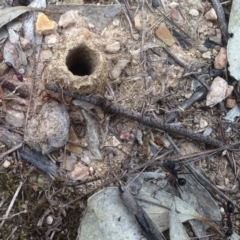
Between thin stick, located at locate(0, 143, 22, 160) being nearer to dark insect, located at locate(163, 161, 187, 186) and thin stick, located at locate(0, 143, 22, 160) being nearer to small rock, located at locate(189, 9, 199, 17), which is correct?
dark insect, located at locate(163, 161, 187, 186)

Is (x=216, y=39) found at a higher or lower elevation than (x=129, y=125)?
higher

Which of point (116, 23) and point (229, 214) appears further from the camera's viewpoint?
point (116, 23)

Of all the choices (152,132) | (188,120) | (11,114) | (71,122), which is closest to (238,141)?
(188,120)

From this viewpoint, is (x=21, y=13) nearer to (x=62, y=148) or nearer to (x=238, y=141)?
(x=62, y=148)

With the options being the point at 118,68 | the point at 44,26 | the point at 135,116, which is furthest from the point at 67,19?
the point at 135,116

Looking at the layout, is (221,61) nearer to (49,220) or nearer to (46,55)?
(46,55)

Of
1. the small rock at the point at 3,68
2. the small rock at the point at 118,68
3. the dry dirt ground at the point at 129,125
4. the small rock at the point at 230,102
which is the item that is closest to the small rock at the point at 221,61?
the dry dirt ground at the point at 129,125

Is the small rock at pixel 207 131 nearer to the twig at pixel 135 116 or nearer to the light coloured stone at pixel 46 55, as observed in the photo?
the twig at pixel 135 116
